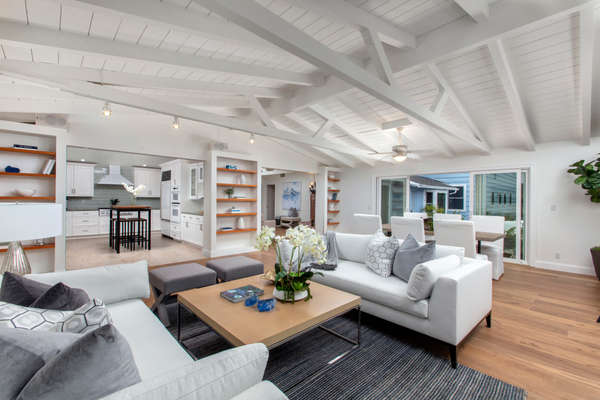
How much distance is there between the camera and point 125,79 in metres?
3.29

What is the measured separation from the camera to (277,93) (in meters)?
4.67

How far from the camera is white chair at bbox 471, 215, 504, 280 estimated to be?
14.2ft

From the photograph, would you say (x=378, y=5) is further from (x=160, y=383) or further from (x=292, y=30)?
(x=160, y=383)

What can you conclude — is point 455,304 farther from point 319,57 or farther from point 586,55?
point 586,55

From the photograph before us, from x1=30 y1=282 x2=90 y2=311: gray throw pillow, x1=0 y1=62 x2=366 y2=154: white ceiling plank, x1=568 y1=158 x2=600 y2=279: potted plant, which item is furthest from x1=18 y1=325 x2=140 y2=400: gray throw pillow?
x1=568 y1=158 x2=600 y2=279: potted plant

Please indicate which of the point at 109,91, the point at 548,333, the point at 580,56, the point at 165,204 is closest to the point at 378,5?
the point at 580,56

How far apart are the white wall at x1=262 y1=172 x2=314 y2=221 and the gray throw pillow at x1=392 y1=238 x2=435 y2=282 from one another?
7988 millimetres

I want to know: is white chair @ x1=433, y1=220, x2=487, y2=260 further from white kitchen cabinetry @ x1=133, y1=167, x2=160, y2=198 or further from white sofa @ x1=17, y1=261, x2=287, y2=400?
white kitchen cabinetry @ x1=133, y1=167, x2=160, y2=198

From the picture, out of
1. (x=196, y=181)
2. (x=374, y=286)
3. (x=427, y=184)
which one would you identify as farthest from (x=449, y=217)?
(x=196, y=181)

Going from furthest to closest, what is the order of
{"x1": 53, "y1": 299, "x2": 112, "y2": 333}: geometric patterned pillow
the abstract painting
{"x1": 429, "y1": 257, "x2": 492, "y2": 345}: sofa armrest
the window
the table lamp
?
1. the abstract painting
2. the window
3. {"x1": 429, "y1": 257, "x2": 492, "y2": 345}: sofa armrest
4. the table lamp
5. {"x1": 53, "y1": 299, "x2": 112, "y2": 333}: geometric patterned pillow

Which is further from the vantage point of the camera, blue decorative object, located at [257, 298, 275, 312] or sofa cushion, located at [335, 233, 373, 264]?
sofa cushion, located at [335, 233, 373, 264]

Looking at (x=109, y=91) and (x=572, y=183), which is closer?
(x=109, y=91)

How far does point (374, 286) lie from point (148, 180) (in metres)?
9.12

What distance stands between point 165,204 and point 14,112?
5.07 meters
